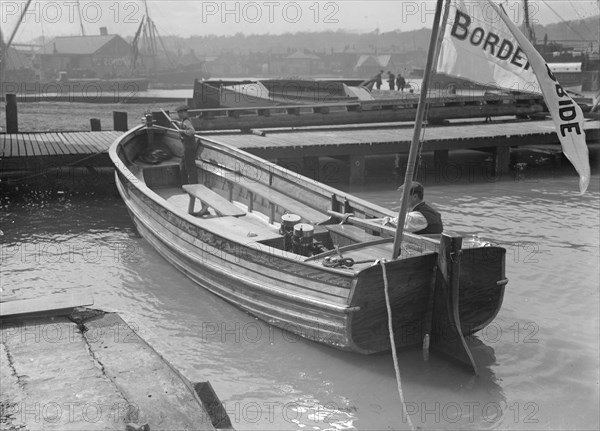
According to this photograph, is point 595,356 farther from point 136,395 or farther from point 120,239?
point 120,239

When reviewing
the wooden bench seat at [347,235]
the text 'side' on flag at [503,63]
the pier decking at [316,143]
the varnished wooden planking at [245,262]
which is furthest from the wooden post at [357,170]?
the text 'side' on flag at [503,63]

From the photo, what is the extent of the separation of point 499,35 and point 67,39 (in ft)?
287

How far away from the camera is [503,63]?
5773 millimetres

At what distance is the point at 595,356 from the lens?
8.03 metres

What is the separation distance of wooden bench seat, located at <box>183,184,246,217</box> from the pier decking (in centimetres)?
454

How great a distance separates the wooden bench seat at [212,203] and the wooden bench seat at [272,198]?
48 cm

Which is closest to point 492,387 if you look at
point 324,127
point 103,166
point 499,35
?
point 499,35

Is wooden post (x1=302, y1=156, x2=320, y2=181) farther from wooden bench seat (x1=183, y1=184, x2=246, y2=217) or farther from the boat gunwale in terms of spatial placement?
wooden bench seat (x1=183, y1=184, x2=246, y2=217)

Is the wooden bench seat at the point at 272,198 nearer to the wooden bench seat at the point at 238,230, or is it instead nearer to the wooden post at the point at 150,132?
the wooden bench seat at the point at 238,230

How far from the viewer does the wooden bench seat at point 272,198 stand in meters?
10.2

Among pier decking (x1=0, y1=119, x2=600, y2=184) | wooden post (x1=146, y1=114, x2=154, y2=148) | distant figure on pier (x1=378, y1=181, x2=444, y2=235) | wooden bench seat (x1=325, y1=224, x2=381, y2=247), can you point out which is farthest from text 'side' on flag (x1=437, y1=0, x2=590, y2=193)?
wooden post (x1=146, y1=114, x2=154, y2=148)

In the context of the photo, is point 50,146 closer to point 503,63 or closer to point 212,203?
point 212,203

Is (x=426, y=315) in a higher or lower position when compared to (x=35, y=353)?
lower

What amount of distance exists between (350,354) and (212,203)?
480 cm
